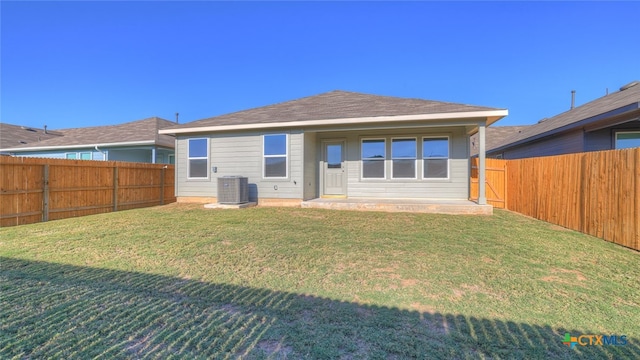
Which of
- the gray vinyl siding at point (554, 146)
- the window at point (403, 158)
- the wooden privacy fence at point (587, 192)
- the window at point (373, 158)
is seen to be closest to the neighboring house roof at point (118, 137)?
the window at point (373, 158)

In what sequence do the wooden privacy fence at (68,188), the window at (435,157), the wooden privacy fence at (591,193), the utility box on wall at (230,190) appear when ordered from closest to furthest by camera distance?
the wooden privacy fence at (591,193), the wooden privacy fence at (68,188), the utility box on wall at (230,190), the window at (435,157)

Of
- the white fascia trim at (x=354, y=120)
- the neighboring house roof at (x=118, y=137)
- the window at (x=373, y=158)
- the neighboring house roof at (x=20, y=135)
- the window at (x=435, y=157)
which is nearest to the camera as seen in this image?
the white fascia trim at (x=354, y=120)

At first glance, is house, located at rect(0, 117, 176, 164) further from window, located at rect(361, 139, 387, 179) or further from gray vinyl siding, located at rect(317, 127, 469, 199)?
window, located at rect(361, 139, 387, 179)

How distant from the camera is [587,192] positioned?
5852 millimetres

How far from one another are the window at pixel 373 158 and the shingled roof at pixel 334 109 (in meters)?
1.21

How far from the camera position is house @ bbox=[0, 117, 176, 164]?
1359 centimetres

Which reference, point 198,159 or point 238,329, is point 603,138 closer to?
point 238,329

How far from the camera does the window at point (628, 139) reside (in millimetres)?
8338

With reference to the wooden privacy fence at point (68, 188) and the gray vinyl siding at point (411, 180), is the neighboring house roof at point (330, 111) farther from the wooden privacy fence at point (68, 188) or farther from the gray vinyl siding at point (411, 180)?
the wooden privacy fence at point (68, 188)

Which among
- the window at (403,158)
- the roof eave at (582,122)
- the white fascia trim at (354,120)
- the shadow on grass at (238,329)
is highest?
the white fascia trim at (354,120)

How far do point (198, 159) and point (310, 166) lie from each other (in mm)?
4213

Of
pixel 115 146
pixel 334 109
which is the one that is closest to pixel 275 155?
pixel 334 109

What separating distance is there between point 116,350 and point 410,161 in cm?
895

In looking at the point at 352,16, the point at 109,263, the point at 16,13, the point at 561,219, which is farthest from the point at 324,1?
the point at 109,263
